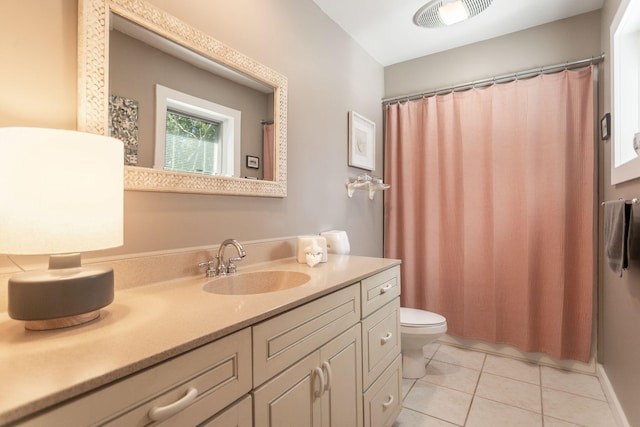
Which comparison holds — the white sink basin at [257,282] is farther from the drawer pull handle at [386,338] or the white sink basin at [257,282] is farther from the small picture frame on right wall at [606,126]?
the small picture frame on right wall at [606,126]

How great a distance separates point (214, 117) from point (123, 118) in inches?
15.3

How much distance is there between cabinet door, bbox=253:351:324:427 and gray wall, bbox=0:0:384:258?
664 mm

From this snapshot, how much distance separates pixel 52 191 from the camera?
2.21 ft

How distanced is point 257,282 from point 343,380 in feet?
1.77

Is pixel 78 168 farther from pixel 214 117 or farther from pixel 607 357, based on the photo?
pixel 607 357

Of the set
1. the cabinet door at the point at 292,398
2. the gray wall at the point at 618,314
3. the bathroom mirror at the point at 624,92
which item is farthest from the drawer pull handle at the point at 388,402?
the bathroom mirror at the point at 624,92

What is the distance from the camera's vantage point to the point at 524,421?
5.32 feet

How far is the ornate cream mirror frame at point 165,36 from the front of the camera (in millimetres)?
952

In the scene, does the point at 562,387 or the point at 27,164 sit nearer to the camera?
Result: the point at 27,164

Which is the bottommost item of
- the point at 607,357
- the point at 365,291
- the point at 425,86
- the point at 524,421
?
the point at 524,421

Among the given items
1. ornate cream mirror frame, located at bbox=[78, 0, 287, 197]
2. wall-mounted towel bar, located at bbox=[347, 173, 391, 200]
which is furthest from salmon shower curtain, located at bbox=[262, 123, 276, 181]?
wall-mounted towel bar, located at bbox=[347, 173, 391, 200]

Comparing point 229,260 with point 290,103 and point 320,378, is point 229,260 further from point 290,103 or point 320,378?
point 290,103

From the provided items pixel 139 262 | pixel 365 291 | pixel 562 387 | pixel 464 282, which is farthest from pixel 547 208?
pixel 139 262

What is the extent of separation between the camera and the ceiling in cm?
199
